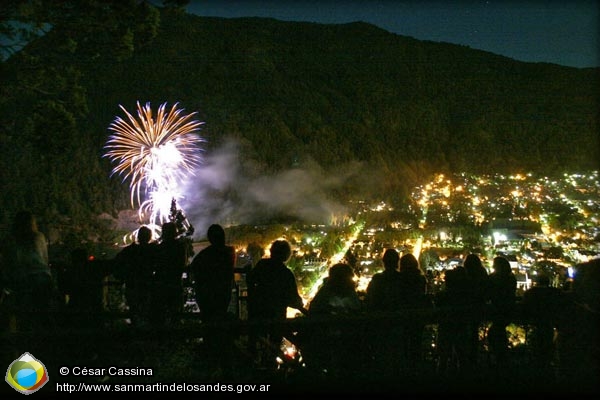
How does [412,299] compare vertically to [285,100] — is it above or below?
below

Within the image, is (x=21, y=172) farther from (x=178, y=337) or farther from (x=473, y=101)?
(x=473, y=101)

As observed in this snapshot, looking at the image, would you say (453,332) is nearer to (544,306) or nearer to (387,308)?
(387,308)

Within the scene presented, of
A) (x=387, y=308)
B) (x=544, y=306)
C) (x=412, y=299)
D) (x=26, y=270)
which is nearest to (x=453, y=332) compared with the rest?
(x=412, y=299)

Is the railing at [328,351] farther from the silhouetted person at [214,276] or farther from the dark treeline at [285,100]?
the dark treeline at [285,100]

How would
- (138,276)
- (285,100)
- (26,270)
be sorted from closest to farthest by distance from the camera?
(26,270), (138,276), (285,100)

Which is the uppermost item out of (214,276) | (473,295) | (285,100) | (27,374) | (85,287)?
(285,100)

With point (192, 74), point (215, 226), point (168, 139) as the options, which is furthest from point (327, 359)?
point (192, 74)

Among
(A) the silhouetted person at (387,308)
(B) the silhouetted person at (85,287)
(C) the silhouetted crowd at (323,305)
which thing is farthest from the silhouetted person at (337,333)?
(B) the silhouetted person at (85,287)
